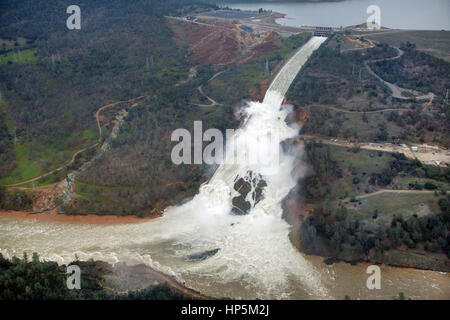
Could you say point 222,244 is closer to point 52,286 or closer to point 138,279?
point 138,279

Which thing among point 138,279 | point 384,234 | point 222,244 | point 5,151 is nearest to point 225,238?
point 222,244

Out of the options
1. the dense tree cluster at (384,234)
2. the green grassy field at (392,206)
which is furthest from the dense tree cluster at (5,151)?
the green grassy field at (392,206)

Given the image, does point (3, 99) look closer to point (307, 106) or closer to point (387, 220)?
point (307, 106)

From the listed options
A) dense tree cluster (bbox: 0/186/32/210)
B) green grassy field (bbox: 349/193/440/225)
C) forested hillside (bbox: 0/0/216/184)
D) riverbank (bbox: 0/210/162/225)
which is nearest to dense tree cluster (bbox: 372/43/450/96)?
green grassy field (bbox: 349/193/440/225)

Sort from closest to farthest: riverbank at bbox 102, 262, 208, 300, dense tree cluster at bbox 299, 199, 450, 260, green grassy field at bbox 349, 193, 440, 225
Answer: riverbank at bbox 102, 262, 208, 300
dense tree cluster at bbox 299, 199, 450, 260
green grassy field at bbox 349, 193, 440, 225

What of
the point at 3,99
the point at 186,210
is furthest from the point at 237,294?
the point at 3,99

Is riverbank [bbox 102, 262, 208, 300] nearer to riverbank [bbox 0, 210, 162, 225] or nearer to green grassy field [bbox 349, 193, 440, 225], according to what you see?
riverbank [bbox 0, 210, 162, 225]
